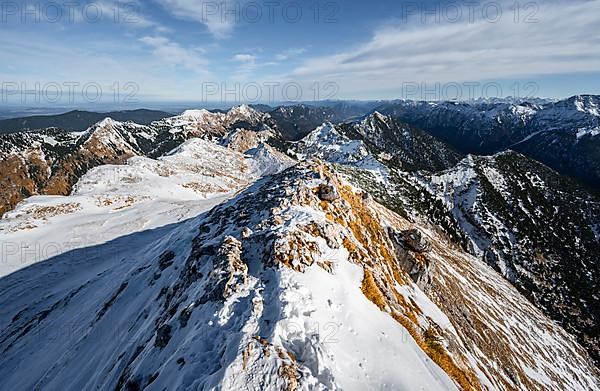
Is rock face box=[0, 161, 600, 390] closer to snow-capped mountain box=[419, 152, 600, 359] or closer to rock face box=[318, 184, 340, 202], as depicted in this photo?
rock face box=[318, 184, 340, 202]

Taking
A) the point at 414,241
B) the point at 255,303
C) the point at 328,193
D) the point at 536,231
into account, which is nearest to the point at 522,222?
the point at 536,231

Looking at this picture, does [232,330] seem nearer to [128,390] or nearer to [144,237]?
[128,390]

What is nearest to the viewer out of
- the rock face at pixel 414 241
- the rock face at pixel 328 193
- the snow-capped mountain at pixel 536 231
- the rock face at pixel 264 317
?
the rock face at pixel 264 317

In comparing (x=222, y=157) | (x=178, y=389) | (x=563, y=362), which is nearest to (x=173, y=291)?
(x=178, y=389)

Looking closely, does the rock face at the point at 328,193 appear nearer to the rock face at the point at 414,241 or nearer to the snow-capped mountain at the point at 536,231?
the rock face at the point at 414,241

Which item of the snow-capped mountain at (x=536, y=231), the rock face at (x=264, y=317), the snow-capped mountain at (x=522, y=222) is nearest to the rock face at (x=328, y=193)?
the rock face at (x=264, y=317)

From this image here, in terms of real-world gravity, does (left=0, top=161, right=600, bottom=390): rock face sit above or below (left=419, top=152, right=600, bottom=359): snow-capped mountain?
above

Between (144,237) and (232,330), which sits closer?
(232,330)

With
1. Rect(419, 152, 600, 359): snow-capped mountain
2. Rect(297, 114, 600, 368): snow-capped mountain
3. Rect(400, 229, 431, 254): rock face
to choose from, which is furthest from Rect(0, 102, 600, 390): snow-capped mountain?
Rect(419, 152, 600, 359): snow-capped mountain

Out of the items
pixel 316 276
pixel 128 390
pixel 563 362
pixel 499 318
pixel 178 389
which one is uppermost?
pixel 316 276

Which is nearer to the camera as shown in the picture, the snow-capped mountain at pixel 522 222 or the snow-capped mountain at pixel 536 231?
the snow-capped mountain at pixel 536 231

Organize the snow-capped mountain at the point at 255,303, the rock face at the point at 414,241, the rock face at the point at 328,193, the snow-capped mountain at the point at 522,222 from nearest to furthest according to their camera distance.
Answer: the snow-capped mountain at the point at 255,303 → the rock face at the point at 328,193 → the rock face at the point at 414,241 → the snow-capped mountain at the point at 522,222
